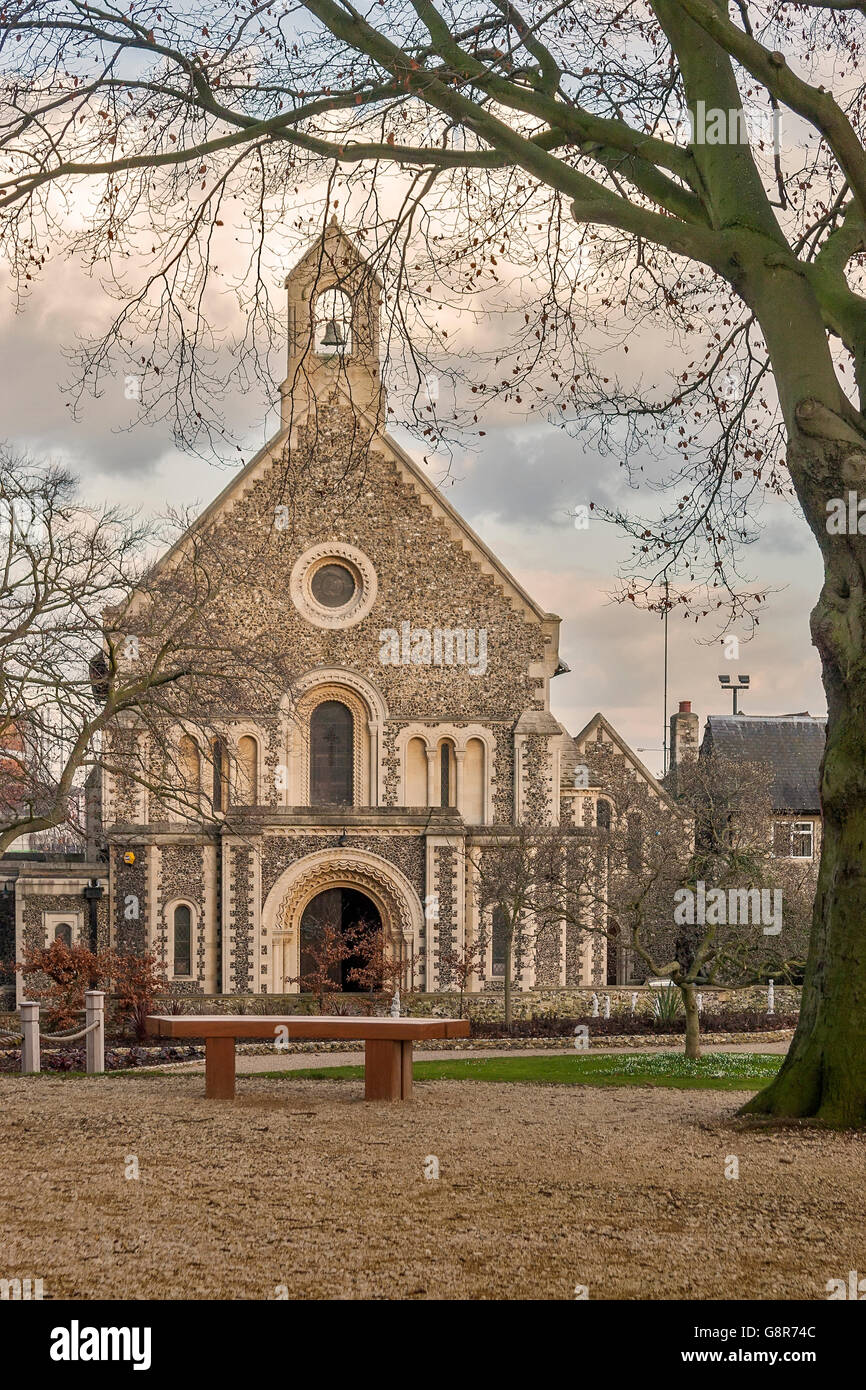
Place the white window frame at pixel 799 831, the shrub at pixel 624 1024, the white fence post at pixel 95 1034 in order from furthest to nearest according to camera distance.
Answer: the white window frame at pixel 799 831 → the shrub at pixel 624 1024 → the white fence post at pixel 95 1034

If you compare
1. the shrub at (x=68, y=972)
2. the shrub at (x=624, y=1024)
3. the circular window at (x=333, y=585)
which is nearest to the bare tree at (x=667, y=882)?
the shrub at (x=624, y=1024)

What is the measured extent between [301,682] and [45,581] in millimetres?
15091

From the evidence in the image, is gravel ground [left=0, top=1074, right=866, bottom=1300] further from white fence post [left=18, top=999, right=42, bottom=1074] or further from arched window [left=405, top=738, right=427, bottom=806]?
arched window [left=405, top=738, right=427, bottom=806]

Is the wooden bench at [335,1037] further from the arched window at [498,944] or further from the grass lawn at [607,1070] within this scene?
the arched window at [498,944]

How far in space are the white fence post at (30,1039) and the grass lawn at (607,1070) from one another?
3115 mm

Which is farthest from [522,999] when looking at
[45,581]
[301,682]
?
[45,581]

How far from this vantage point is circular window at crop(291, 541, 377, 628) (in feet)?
113

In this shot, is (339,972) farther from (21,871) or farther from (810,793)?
(810,793)

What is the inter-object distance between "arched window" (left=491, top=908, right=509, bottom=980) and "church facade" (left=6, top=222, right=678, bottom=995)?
7 centimetres

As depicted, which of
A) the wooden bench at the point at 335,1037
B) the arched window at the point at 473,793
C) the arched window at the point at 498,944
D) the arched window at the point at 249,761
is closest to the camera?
the wooden bench at the point at 335,1037

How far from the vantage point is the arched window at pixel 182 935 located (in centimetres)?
3234

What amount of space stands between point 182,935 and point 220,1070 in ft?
68.6

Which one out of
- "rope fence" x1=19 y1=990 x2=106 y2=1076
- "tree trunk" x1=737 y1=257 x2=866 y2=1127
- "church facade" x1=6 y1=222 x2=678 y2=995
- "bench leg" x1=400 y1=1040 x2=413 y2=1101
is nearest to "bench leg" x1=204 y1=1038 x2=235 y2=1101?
"bench leg" x1=400 y1=1040 x2=413 y2=1101

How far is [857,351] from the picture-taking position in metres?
10.6
